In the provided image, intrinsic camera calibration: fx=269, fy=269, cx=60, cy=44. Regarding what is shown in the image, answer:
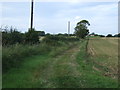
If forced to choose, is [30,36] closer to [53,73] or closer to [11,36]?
[11,36]

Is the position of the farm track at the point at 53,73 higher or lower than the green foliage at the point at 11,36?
lower

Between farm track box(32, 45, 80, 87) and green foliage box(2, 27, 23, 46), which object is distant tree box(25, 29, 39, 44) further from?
farm track box(32, 45, 80, 87)

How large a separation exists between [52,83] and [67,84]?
60 centimetres

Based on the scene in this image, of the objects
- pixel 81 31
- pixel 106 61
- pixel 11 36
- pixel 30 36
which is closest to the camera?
pixel 106 61

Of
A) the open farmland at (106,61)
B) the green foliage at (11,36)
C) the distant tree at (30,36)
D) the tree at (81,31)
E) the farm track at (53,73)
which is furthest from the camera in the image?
the tree at (81,31)

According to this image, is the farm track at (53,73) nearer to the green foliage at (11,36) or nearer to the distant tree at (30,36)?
the green foliage at (11,36)

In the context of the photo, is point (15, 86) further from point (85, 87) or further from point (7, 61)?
point (7, 61)

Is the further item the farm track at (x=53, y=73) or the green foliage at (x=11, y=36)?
the green foliage at (x=11, y=36)

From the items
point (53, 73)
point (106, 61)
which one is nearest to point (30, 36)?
point (106, 61)

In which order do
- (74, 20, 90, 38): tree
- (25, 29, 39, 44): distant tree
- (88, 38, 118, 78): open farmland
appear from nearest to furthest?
(88, 38, 118, 78): open farmland
(25, 29, 39, 44): distant tree
(74, 20, 90, 38): tree

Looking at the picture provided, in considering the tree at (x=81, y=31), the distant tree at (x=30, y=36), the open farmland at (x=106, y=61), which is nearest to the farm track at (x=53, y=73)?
A: the open farmland at (x=106, y=61)

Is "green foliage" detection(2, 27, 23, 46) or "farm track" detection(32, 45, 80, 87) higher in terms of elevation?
"green foliage" detection(2, 27, 23, 46)

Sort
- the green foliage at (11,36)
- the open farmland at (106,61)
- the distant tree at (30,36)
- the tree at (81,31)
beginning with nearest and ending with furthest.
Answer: the open farmland at (106,61) → the green foliage at (11,36) → the distant tree at (30,36) → the tree at (81,31)

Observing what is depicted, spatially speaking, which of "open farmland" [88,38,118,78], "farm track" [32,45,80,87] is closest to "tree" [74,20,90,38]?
"open farmland" [88,38,118,78]
